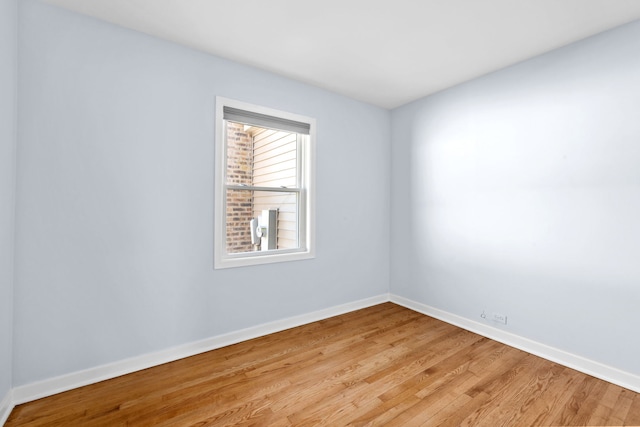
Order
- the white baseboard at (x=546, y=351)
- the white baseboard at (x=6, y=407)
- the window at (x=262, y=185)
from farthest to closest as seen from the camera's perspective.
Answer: the window at (x=262, y=185) < the white baseboard at (x=546, y=351) < the white baseboard at (x=6, y=407)

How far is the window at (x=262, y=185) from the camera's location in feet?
8.93

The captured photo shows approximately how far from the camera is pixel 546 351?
2486mm

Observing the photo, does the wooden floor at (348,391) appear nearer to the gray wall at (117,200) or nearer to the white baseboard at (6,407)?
the white baseboard at (6,407)

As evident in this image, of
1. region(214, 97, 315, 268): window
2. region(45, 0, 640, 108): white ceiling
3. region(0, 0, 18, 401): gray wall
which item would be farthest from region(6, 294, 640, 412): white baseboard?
region(45, 0, 640, 108): white ceiling

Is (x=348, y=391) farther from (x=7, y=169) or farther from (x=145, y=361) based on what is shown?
(x=7, y=169)

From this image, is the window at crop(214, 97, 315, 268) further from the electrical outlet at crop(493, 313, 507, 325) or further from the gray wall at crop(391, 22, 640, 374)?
the electrical outlet at crop(493, 313, 507, 325)

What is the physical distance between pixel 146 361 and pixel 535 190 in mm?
3592

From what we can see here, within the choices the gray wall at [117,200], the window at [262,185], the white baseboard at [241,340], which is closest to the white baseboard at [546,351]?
the white baseboard at [241,340]

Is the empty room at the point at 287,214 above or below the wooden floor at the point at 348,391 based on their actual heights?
above

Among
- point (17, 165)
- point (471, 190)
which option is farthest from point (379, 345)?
point (17, 165)

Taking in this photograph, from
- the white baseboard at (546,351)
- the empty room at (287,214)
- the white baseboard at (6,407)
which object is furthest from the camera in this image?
the white baseboard at (546,351)

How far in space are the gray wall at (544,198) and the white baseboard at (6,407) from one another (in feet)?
12.0

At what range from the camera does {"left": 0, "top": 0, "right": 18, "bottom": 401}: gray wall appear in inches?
66.5

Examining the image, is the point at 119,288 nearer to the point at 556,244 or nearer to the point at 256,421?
the point at 256,421
